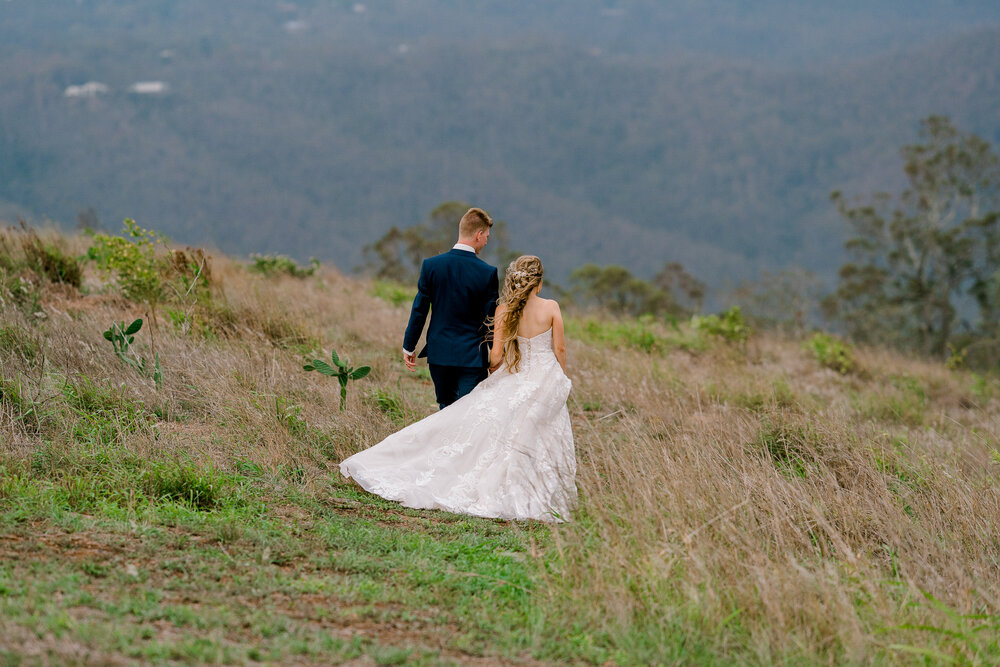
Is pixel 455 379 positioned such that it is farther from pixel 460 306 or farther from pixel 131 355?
pixel 131 355

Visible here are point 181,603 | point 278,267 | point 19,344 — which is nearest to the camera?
point 181,603

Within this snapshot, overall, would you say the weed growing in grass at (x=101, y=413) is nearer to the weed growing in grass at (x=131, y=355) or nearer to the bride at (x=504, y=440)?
the weed growing in grass at (x=131, y=355)

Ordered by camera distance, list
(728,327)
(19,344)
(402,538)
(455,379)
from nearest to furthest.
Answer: (402,538) → (455,379) → (19,344) → (728,327)

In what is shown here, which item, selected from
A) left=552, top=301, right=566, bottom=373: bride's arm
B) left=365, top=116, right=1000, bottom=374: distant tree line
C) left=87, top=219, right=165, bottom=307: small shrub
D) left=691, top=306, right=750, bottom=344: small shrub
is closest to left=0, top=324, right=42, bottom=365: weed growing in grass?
left=87, top=219, right=165, bottom=307: small shrub

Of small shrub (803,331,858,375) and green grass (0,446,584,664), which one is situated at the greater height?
green grass (0,446,584,664)

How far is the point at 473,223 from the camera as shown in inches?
235

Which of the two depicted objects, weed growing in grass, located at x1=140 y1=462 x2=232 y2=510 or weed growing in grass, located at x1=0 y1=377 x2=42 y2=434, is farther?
weed growing in grass, located at x1=0 y1=377 x2=42 y2=434

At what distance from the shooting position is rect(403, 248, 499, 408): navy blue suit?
5.98m

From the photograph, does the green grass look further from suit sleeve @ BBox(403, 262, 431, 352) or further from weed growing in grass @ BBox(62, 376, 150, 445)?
suit sleeve @ BBox(403, 262, 431, 352)

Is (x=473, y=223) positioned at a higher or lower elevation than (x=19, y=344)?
higher

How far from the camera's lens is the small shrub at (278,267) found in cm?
1509

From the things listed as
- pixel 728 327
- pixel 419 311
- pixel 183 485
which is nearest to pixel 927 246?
pixel 728 327

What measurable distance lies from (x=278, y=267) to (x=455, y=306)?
1027 centimetres

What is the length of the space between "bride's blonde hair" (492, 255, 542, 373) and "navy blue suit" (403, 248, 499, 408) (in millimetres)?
126
